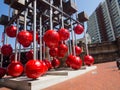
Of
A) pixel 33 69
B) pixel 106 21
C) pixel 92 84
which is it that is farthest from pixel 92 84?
pixel 106 21

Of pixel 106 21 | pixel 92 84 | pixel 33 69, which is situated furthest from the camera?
pixel 106 21

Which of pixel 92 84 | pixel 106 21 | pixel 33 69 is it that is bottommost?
pixel 92 84

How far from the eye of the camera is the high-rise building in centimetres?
6850

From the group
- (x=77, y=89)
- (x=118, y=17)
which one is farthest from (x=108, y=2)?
(x=77, y=89)

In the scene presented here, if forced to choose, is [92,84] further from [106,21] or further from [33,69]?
[106,21]

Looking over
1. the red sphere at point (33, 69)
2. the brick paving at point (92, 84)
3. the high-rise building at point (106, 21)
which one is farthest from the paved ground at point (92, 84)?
the high-rise building at point (106, 21)

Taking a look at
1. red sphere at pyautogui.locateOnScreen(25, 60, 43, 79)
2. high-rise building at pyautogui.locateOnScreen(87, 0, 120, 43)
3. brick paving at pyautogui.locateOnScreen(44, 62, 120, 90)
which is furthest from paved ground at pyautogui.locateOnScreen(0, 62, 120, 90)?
high-rise building at pyautogui.locateOnScreen(87, 0, 120, 43)

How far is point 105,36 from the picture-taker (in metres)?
78.8

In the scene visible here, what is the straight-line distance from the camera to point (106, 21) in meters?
79.6

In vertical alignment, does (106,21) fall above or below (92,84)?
above

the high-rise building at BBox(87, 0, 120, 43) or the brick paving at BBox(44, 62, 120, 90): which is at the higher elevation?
the high-rise building at BBox(87, 0, 120, 43)

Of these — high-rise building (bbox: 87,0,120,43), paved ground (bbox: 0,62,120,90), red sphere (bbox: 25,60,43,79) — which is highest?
high-rise building (bbox: 87,0,120,43)

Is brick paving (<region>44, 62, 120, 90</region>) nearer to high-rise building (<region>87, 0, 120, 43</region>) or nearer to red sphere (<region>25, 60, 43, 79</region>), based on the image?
red sphere (<region>25, 60, 43, 79</region>)

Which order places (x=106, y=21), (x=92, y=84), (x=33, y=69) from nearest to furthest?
1. (x=33, y=69)
2. (x=92, y=84)
3. (x=106, y=21)
